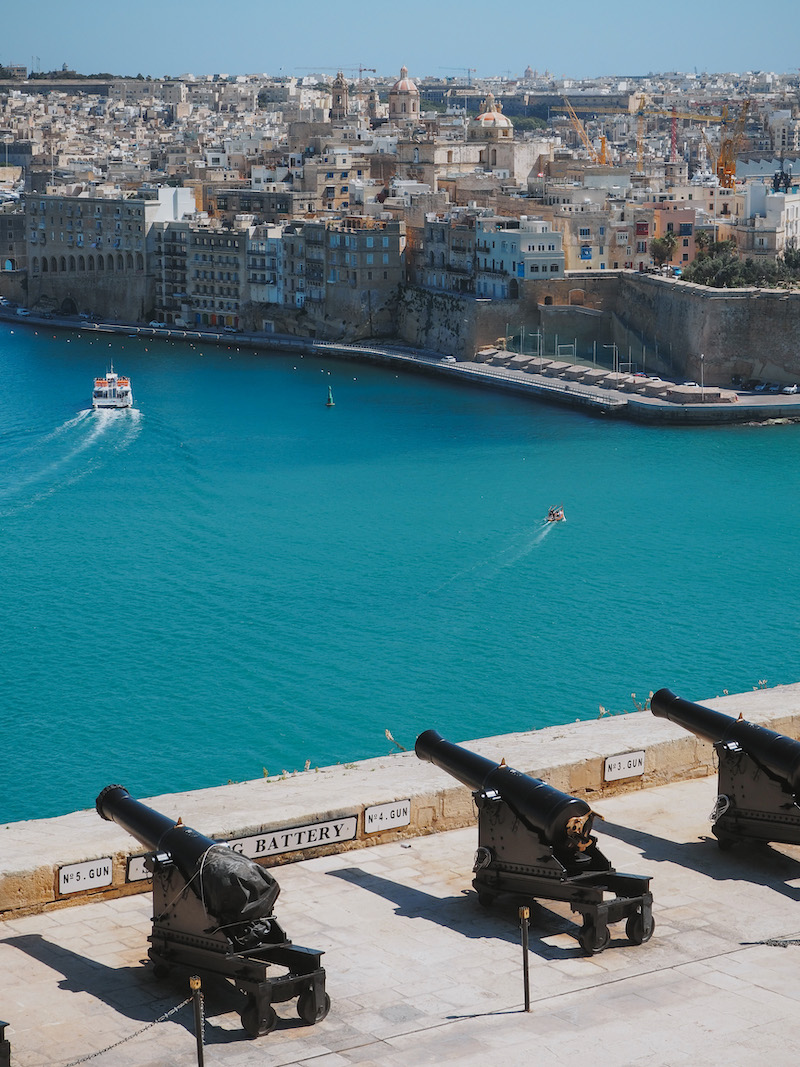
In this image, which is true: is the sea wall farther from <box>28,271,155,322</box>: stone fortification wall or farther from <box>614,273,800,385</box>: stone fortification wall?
<box>28,271,155,322</box>: stone fortification wall

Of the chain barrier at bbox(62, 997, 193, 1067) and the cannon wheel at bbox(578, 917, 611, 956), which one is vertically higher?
the cannon wheel at bbox(578, 917, 611, 956)

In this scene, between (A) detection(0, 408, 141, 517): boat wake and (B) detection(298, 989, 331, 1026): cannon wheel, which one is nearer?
(B) detection(298, 989, 331, 1026): cannon wheel

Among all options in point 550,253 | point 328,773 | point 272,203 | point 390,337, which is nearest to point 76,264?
point 272,203

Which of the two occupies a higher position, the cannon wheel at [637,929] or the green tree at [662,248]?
the green tree at [662,248]

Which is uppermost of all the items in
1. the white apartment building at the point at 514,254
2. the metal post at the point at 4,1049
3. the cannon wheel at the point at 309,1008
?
the white apartment building at the point at 514,254

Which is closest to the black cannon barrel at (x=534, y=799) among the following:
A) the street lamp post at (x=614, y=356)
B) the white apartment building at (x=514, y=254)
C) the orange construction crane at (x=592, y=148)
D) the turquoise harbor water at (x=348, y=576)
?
the turquoise harbor water at (x=348, y=576)

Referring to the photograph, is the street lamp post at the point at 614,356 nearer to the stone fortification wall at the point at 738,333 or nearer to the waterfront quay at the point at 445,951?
the stone fortification wall at the point at 738,333

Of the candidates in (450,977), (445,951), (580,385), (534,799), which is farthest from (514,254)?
(450,977)

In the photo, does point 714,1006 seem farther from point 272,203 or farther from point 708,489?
point 272,203

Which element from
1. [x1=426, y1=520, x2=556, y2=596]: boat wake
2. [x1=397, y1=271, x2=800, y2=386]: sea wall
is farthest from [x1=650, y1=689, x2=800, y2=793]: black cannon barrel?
[x1=397, y1=271, x2=800, y2=386]: sea wall
